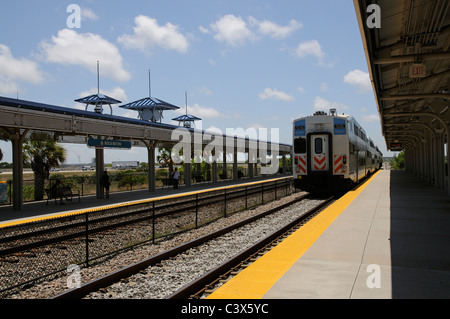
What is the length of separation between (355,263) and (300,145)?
12516 millimetres

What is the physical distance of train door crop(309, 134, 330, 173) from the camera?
1852 cm

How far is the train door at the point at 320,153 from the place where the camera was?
1852cm

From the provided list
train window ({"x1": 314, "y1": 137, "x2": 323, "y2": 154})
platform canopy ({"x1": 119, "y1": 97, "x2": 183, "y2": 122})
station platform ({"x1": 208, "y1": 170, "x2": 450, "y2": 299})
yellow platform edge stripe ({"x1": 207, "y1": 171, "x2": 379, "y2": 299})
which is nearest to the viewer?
station platform ({"x1": 208, "y1": 170, "x2": 450, "y2": 299})

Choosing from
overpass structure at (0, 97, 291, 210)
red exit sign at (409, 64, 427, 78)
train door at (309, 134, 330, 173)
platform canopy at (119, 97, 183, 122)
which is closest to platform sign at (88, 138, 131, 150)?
overpass structure at (0, 97, 291, 210)

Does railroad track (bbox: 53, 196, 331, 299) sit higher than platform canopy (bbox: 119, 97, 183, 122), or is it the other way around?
platform canopy (bbox: 119, 97, 183, 122)

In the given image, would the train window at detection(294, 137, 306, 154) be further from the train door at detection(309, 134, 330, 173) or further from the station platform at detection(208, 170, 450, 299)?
the station platform at detection(208, 170, 450, 299)

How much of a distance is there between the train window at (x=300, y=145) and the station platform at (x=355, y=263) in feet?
25.2

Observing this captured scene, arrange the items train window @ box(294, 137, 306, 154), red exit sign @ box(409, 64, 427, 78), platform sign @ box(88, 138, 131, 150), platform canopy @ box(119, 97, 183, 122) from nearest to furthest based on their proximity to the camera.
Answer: red exit sign @ box(409, 64, 427, 78) → platform sign @ box(88, 138, 131, 150) → train window @ box(294, 137, 306, 154) → platform canopy @ box(119, 97, 183, 122)

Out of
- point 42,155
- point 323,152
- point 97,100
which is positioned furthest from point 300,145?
point 97,100

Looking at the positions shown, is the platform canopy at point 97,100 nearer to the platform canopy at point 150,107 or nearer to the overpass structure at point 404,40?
the platform canopy at point 150,107

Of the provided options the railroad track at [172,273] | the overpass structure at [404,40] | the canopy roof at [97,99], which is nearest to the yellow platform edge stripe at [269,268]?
the railroad track at [172,273]

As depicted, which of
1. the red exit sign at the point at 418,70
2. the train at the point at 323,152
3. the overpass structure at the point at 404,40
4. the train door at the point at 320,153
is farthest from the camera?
the train door at the point at 320,153

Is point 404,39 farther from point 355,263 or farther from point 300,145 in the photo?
point 300,145

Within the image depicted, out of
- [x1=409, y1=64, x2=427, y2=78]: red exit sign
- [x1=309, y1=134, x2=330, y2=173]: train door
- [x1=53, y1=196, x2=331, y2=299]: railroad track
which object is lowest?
[x1=53, y1=196, x2=331, y2=299]: railroad track
